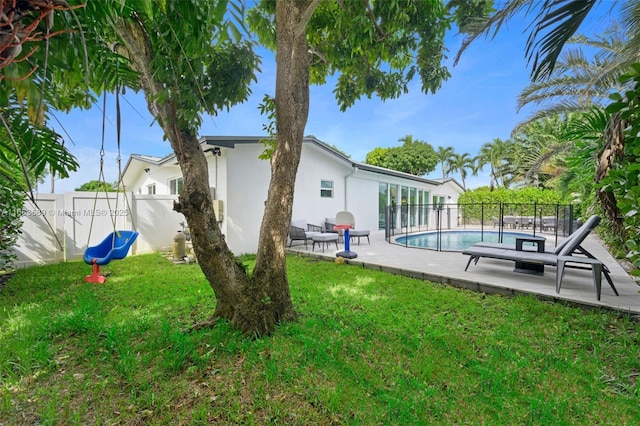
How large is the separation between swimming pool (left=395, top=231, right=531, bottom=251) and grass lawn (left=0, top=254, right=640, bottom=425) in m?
7.36

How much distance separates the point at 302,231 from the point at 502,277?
222 inches

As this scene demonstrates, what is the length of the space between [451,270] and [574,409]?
4.09 metres

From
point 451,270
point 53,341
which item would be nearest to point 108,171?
point 53,341

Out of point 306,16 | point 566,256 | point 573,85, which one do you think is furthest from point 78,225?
point 573,85

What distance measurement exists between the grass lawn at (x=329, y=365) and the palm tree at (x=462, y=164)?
127ft

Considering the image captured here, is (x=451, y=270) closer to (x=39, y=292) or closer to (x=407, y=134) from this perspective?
(x=39, y=292)

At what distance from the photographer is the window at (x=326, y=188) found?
11.6m

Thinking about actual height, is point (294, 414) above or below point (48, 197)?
below

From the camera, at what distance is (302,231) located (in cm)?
942

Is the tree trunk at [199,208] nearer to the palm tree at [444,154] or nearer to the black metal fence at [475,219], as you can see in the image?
the black metal fence at [475,219]

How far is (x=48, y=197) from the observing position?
26.9 feet

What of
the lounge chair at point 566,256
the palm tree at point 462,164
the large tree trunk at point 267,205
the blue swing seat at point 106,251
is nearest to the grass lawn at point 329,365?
the large tree trunk at point 267,205

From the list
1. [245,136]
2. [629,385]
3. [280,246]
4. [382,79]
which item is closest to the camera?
[629,385]

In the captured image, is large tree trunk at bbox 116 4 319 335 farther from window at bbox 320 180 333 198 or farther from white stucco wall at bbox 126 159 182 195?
white stucco wall at bbox 126 159 182 195
